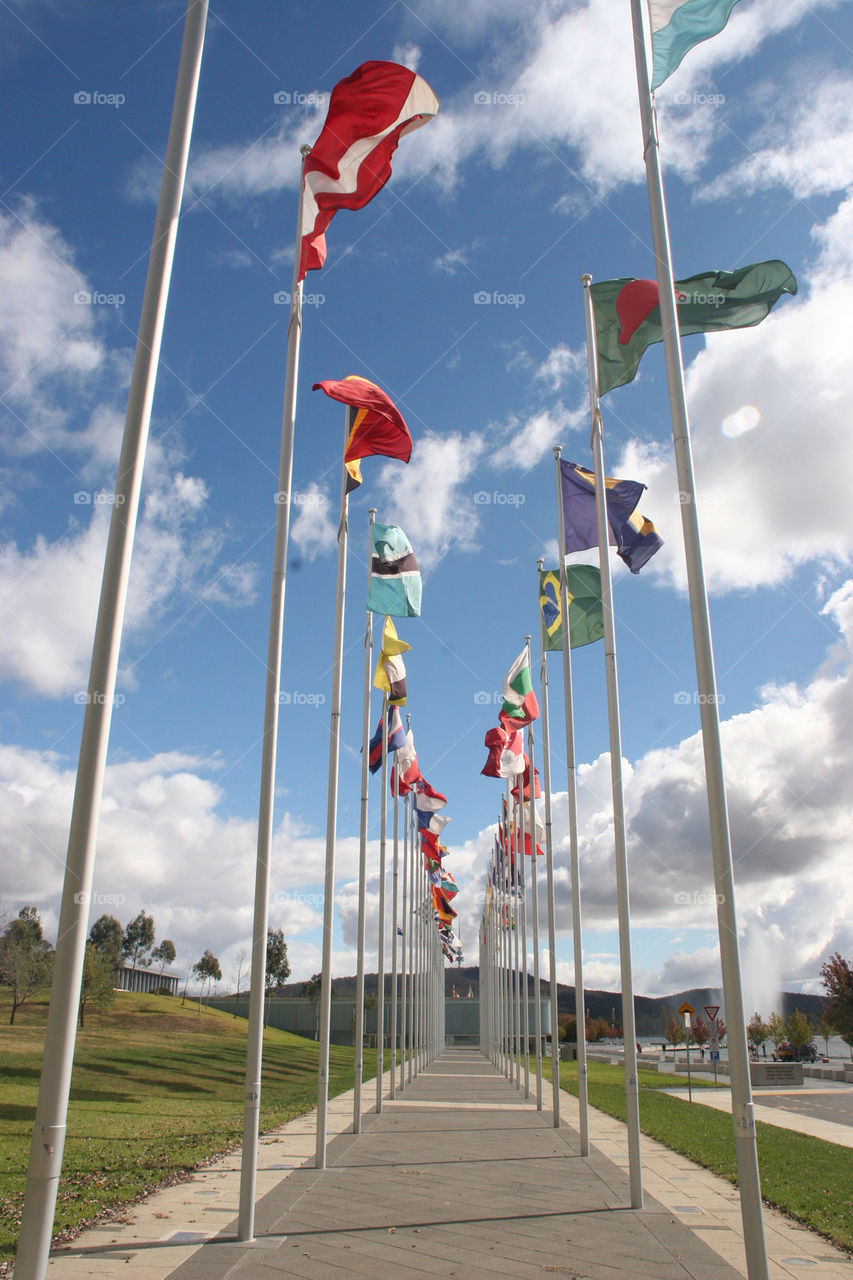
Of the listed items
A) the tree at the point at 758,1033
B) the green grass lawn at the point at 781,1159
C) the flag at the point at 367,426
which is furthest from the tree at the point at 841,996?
the flag at the point at 367,426

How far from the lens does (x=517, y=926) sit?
3073 cm

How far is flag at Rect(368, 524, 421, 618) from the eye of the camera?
56.7 ft

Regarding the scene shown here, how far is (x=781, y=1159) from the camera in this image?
14.7 metres

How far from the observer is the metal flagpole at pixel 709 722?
641 cm

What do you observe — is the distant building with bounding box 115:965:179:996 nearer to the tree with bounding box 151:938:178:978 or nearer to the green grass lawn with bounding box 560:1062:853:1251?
the tree with bounding box 151:938:178:978

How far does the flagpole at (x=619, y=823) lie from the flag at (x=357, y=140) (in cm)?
367

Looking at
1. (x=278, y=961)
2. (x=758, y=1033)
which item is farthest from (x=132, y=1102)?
(x=278, y=961)

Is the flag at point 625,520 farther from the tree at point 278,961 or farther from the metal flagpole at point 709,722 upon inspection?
the tree at point 278,961

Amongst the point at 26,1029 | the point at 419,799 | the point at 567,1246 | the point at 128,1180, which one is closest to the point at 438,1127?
the point at 128,1180

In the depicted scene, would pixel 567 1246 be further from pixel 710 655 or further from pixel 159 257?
pixel 159 257

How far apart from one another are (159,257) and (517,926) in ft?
89.9

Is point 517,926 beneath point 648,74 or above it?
beneath

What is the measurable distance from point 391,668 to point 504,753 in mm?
5644

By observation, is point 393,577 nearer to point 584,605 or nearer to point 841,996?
point 584,605
